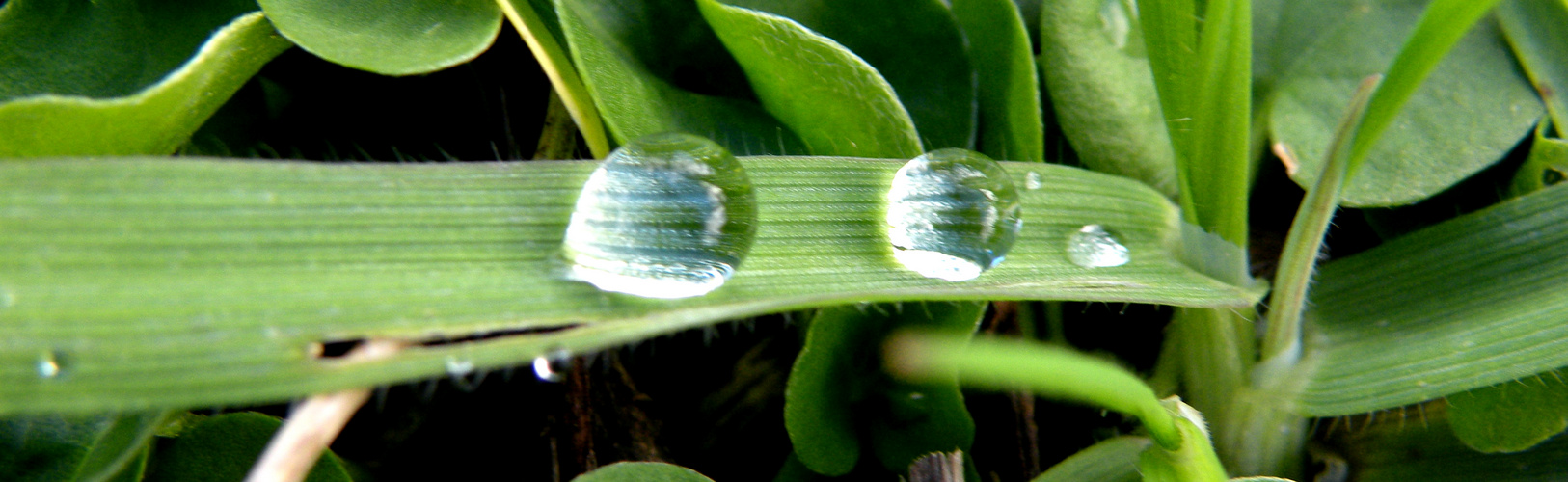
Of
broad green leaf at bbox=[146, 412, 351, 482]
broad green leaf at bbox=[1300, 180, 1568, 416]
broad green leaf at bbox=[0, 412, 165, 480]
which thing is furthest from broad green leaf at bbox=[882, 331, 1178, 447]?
broad green leaf at bbox=[0, 412, 165, 480]

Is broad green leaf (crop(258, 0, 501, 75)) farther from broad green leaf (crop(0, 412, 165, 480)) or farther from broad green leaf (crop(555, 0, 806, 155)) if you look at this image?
broad green leaf (crop(0, 412, 165, 480))

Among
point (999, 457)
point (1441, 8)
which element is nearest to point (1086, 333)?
point (999, 457)

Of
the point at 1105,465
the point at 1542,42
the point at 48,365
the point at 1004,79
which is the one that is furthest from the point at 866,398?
the point at 1542,42

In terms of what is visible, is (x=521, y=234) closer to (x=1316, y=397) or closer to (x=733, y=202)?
(x=733, y=202)

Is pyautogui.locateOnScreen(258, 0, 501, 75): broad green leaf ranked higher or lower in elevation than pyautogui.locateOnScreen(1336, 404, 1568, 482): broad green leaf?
higher

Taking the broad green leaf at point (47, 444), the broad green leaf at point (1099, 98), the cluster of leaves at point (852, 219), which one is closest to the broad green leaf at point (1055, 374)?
the cluster of leaves at point (852, 219)
